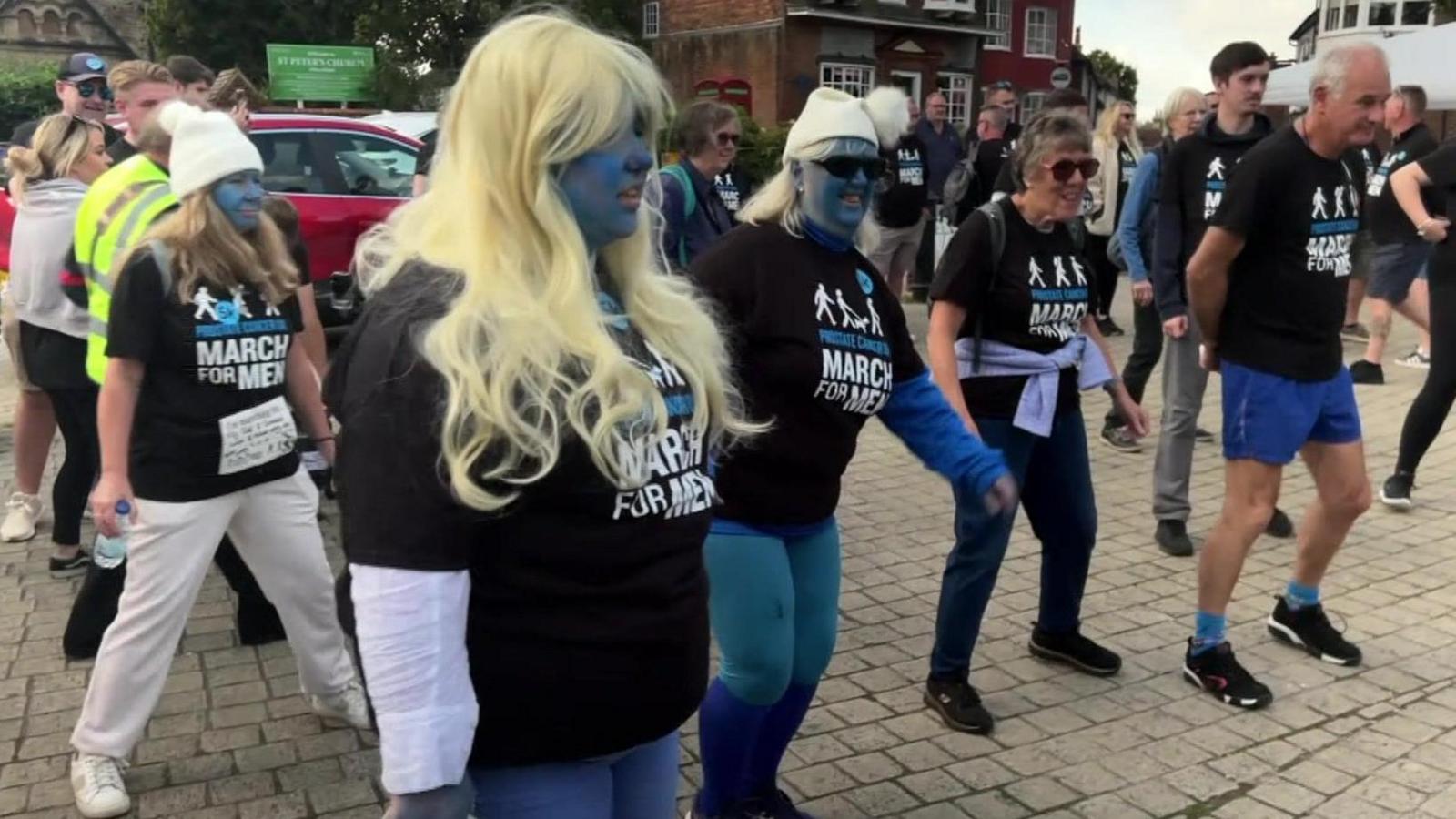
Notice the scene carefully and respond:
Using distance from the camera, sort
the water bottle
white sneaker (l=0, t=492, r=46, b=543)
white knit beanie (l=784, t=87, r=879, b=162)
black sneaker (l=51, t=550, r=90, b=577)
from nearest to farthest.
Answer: white knit beanie (l=784, t=87, r=879, b=162)
the water bottle
black sneaker (l=51, t=550, r=90, b=577)
white sneaker (l=0, t=492, r=46, b=543)

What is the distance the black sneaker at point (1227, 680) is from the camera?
13.4 feet

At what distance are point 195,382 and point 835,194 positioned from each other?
1801mm

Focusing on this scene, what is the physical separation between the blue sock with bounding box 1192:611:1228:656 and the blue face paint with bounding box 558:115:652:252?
3.09 metres

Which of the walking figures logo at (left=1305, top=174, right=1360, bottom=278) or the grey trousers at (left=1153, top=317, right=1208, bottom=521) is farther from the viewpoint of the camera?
the grey trousers at (left=1153, top=317, right=1208, bottom=521)

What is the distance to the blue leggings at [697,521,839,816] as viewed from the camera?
2.90 meters

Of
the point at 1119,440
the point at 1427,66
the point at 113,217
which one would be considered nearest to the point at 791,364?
the point at 113,217

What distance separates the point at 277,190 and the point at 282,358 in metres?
6.69

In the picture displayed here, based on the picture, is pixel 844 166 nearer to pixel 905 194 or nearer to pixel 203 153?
pixel 203 153

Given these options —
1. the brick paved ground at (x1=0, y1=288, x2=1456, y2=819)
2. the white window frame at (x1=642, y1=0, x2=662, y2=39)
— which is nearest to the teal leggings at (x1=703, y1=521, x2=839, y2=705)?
the brick paved ground at (x1=0, y1=288, x2=1456, y2=819)

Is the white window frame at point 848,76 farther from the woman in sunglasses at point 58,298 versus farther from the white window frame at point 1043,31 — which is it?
the woman in sunglasses at point 58,298

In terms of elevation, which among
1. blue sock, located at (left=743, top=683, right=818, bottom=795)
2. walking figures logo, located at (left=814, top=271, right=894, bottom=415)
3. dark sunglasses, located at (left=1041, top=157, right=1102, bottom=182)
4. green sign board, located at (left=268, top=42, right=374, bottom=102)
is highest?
green sign board, located at (left=268, top=42, right=374, bottom=102)

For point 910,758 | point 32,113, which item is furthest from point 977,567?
point 32,113

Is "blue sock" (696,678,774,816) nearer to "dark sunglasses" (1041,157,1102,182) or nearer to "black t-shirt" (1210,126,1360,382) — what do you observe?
"dark sunglasses" (1041,157,1102,182)

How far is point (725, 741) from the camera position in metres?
3.05
